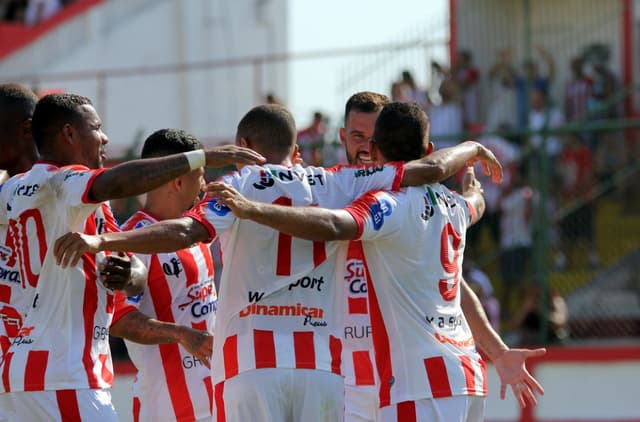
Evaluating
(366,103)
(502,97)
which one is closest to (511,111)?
(502,97)

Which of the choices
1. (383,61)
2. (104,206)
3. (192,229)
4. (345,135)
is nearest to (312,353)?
(192,229)

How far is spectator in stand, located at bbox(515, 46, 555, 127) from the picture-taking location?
16.6m

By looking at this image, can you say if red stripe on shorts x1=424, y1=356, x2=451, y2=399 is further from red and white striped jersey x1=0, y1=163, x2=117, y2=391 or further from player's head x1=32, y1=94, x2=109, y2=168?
player's head x1=32, y1=94, x2=109, y2=168

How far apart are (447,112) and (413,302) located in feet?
32.0

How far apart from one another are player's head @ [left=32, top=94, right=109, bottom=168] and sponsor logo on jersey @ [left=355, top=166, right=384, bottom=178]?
1.32m

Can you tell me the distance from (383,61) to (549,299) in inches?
191

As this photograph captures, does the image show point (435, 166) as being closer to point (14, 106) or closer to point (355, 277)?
point (355, 277)

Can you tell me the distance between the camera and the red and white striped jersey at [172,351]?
7.40 meters

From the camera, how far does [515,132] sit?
1358cm

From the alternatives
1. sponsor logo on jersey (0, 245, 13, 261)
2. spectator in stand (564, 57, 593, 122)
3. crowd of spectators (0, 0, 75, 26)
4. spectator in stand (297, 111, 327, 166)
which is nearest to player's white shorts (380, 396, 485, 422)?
sponsor logo on jersey (0, 245, 13, 261)

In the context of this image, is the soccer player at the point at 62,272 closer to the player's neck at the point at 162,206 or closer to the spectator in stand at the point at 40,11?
the player's neck at the point at 162,206

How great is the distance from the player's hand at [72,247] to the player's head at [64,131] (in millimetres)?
748

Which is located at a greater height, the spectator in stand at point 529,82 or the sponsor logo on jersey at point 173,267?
the spectator in stand at point 529,82

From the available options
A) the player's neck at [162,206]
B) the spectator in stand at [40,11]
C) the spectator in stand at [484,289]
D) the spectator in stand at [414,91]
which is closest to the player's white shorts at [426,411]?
the player's neck at [162,206]
